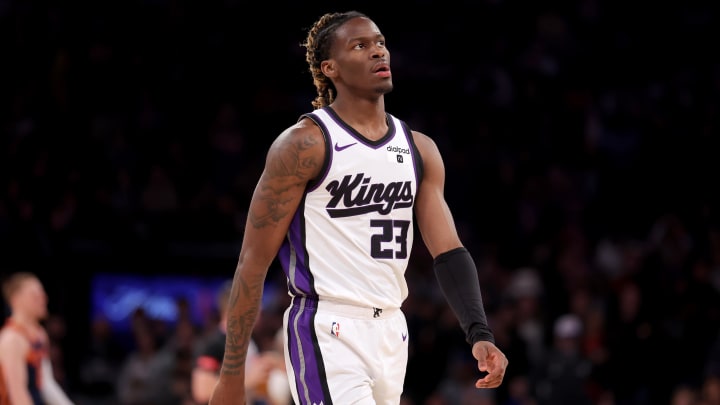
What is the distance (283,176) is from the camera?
440 cm

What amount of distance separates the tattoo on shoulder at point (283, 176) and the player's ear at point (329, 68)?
390 mm

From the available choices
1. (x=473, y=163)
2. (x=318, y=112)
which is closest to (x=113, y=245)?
(x=473, y=163)

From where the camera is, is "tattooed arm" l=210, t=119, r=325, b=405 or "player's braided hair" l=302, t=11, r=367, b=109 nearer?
"tattooed arm" l=210, t=119, r=325, b=405

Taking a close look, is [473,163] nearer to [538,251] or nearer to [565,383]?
[538,251]

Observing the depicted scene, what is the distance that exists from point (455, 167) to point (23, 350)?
690 cm

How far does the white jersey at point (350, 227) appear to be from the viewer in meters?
4.43

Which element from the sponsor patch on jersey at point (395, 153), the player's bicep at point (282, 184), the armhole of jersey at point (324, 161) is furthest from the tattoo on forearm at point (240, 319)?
the sponsor patch on jersey at point (395, 153)

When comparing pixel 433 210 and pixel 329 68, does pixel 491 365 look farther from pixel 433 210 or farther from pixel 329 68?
pixel 329 68

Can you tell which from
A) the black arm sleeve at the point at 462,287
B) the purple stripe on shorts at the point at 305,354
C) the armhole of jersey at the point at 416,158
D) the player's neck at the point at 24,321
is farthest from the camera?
the player's neck at the point at 24,321

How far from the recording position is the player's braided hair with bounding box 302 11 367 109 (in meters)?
4.73

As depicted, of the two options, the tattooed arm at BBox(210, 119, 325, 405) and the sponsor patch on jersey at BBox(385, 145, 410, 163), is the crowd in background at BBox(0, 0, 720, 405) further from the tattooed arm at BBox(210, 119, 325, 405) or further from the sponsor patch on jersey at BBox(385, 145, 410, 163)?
the tattooed arm at BBox(210, 119, 325, 405)

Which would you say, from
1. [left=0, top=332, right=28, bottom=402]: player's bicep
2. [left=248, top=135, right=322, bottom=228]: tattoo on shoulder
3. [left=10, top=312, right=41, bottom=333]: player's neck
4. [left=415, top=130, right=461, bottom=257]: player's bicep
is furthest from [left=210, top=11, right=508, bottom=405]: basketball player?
[left=10, top=312, right=41, bottom=333]: player's neck

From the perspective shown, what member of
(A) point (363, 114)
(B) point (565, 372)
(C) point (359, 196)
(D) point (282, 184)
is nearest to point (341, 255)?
(C) point (359, 196)

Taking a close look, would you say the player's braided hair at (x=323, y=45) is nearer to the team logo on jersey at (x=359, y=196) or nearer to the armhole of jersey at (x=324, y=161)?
the armhole of jersey at (x=324, y=161)
